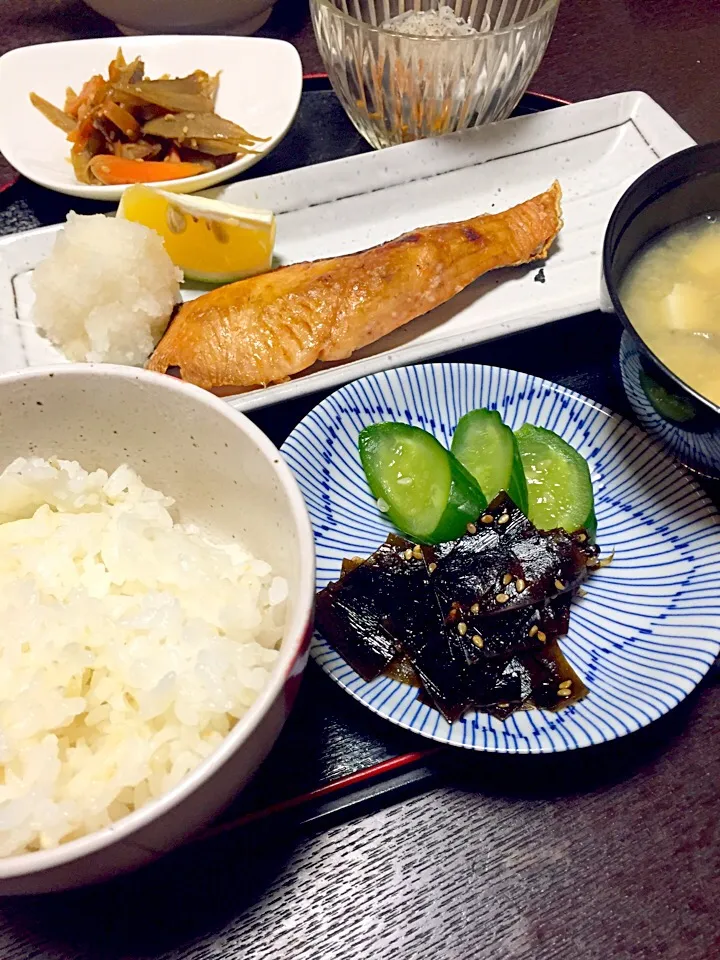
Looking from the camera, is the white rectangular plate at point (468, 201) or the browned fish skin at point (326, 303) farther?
the white rectangular plate at point (468, 201)

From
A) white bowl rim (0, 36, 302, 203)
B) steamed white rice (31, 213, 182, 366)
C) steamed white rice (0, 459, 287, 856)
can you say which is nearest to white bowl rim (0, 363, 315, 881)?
steamed white rice (0, 459, 287, 856)

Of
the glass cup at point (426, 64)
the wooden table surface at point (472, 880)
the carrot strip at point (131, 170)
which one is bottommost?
the wooden table surface at point (472, 880)

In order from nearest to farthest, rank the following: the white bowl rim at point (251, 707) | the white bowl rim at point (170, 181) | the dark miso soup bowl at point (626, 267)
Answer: the white bowl rim at point (251, 707) → the dark miso soup bowl at point (626, 267) → the white bowl rim at point (170, 181)

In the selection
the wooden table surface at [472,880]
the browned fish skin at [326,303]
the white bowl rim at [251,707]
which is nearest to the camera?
the white bowl rim at [251,707]

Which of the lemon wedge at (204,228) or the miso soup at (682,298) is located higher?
the miso soup at (682,298)

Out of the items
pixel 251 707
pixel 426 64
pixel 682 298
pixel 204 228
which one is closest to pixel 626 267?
pixel 682 298

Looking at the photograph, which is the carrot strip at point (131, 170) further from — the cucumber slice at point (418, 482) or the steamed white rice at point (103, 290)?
the cucumber slice at point (418, 482)

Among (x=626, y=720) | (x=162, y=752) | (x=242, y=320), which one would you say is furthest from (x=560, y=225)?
(x=162, y=752)

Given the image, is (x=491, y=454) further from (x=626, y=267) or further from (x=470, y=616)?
(x=626, y=267)

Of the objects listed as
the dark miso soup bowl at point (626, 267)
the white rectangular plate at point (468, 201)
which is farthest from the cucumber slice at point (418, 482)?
the dark miso soup bowl at point (626, 267)
